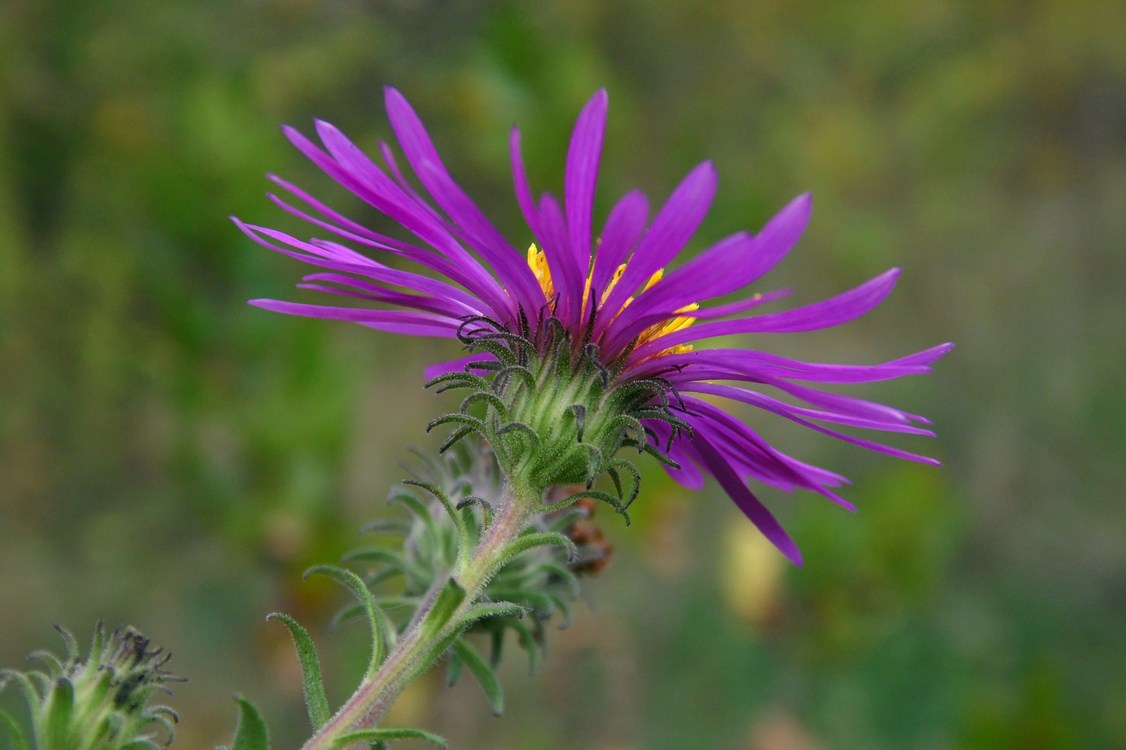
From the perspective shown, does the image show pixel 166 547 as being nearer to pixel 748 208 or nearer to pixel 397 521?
pixel 748 208

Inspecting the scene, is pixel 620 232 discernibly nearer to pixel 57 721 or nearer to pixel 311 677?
pixel 311 677

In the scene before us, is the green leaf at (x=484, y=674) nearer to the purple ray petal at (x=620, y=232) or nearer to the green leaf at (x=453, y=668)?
the green leaf at (x=453, y=668)

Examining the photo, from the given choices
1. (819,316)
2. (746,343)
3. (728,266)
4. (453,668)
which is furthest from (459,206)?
(746,343)

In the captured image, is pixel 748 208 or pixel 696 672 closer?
pixel 748 208

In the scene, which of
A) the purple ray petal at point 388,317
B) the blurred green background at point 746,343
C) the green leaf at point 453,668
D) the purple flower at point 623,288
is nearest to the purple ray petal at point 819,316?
the purple flower at point 623,288

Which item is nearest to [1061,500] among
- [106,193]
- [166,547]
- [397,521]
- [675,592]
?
[675,592]

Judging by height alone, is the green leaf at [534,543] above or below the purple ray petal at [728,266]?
below
